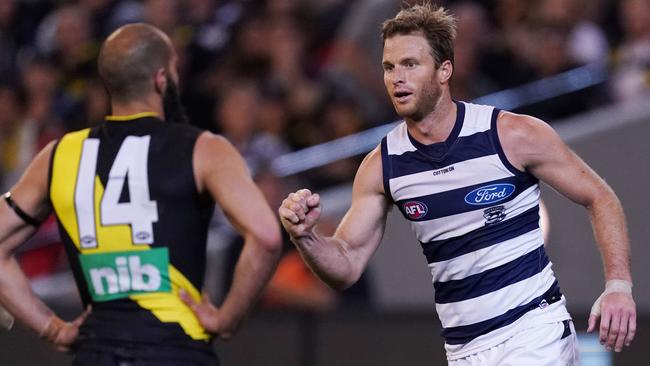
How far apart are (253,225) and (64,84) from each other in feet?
22.3

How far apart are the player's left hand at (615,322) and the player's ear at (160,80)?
6.96ft

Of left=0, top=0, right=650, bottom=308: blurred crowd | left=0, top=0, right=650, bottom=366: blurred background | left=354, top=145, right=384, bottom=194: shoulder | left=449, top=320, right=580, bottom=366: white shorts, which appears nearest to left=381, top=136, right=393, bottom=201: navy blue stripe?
left=354, top=145, right=384, bottom=194: shoulder

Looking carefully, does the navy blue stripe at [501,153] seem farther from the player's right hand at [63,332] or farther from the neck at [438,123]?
the player's right hand at [63,332]

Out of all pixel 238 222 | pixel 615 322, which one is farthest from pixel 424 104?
pixel 615 322

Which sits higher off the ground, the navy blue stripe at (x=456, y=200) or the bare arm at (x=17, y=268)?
the navy blue stripe at (x=456, y=200)

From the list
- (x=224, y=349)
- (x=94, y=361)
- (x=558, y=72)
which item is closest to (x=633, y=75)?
(x=558, y=72)

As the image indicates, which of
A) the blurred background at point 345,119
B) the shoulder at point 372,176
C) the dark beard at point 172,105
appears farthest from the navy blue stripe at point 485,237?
the blurred background at point 345,119

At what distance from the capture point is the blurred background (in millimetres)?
8477

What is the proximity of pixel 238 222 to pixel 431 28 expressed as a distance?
3.70 feet

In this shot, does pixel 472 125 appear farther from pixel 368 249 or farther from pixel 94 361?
pixel 94 361

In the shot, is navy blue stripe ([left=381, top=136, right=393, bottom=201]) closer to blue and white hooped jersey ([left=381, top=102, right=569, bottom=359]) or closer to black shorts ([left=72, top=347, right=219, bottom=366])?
blue and white hooped jersey ([left=381, top=102, right=569, bottom=359])

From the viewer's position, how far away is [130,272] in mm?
5508

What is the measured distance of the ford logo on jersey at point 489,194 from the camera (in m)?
5.21

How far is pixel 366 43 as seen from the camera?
1118 cm
